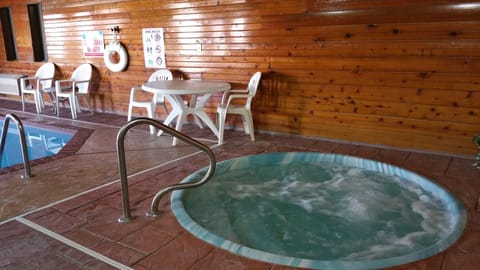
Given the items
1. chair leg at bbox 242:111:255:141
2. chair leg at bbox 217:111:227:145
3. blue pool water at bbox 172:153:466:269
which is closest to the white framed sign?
chair leg at bbox 217:111:227:145

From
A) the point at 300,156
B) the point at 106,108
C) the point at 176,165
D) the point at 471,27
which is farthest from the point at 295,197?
the point at 106,108

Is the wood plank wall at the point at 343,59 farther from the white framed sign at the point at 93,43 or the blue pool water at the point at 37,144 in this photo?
the blue pool water at the point at 37,144

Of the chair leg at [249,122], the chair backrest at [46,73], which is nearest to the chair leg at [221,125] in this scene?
the chair leg at [249,122]

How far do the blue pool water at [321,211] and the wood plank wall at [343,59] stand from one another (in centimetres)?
73

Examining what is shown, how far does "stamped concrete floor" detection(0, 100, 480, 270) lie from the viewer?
1.91m

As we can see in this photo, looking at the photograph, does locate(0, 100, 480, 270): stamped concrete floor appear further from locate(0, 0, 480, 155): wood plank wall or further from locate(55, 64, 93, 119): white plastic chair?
locate(55, 64, 93, 119): white plastic chair

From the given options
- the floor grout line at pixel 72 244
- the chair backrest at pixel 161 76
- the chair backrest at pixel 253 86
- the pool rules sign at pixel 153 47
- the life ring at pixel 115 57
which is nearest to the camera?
the floor grout line at pixel 72 244

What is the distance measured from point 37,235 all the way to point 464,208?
9.44ft

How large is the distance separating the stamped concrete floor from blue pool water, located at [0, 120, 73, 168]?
638mm

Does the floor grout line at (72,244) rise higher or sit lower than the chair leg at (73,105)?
lower

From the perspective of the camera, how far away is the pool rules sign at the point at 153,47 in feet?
17.4

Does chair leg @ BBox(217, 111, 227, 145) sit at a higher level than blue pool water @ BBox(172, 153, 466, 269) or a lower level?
higher

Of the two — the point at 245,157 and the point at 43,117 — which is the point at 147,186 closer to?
the point at 245,157

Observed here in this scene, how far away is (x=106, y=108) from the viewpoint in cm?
639
